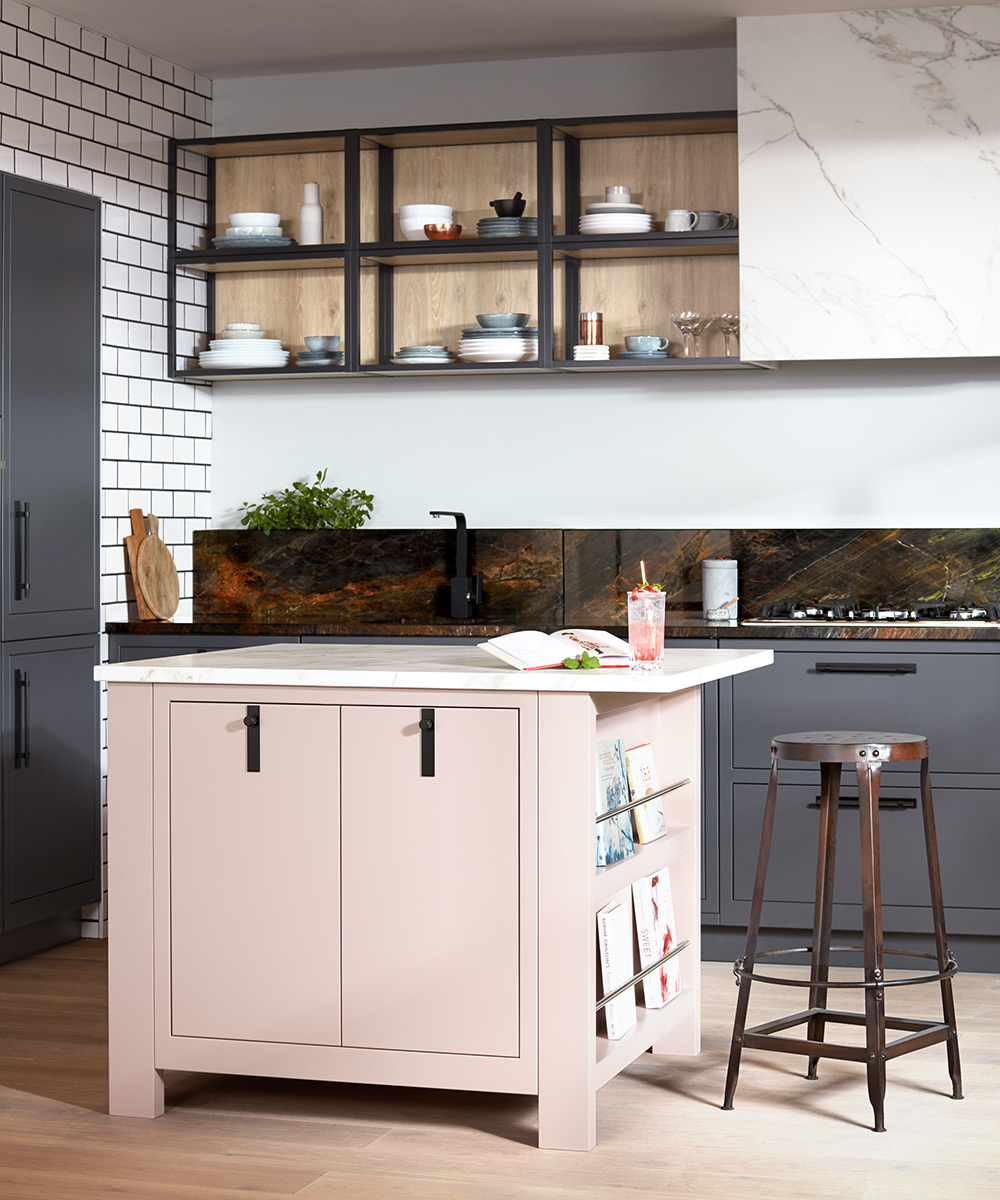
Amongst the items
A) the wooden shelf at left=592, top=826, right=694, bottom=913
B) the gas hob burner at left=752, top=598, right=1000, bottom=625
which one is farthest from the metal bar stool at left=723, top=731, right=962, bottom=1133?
the gas hob burner at left=752, top=598, right=1000, bottom=625

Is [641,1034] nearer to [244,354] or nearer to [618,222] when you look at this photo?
[618,222]

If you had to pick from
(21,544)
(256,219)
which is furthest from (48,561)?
(256,219)

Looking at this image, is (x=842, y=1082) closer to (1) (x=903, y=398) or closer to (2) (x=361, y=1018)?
(2) (x=361, y=1018)

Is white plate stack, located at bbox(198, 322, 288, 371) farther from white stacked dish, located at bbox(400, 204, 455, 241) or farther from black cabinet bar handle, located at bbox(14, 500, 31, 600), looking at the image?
black cabinet bar handle, located at bbox(14, 500, 31, 600)

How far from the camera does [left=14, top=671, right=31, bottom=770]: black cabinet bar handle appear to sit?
4594mm

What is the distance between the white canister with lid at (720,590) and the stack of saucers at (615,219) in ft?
3.65

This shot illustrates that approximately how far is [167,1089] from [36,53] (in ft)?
10.1

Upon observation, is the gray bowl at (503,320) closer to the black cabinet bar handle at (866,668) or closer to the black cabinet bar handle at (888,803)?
the black cabinet bar handle at (866,668)

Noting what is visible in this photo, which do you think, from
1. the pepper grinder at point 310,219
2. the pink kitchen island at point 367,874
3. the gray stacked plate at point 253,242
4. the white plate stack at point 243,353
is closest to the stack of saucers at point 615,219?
the pepper grinder at point 310,219

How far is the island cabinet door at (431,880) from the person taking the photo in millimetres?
3168

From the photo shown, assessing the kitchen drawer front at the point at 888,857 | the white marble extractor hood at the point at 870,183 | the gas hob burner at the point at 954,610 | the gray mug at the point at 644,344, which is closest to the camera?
the kitchen drawer front at the point at 888,857

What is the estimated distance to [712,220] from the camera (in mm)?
5051

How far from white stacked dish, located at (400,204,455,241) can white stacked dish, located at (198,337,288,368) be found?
0.61m

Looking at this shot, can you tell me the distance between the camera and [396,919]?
10.6 ft
